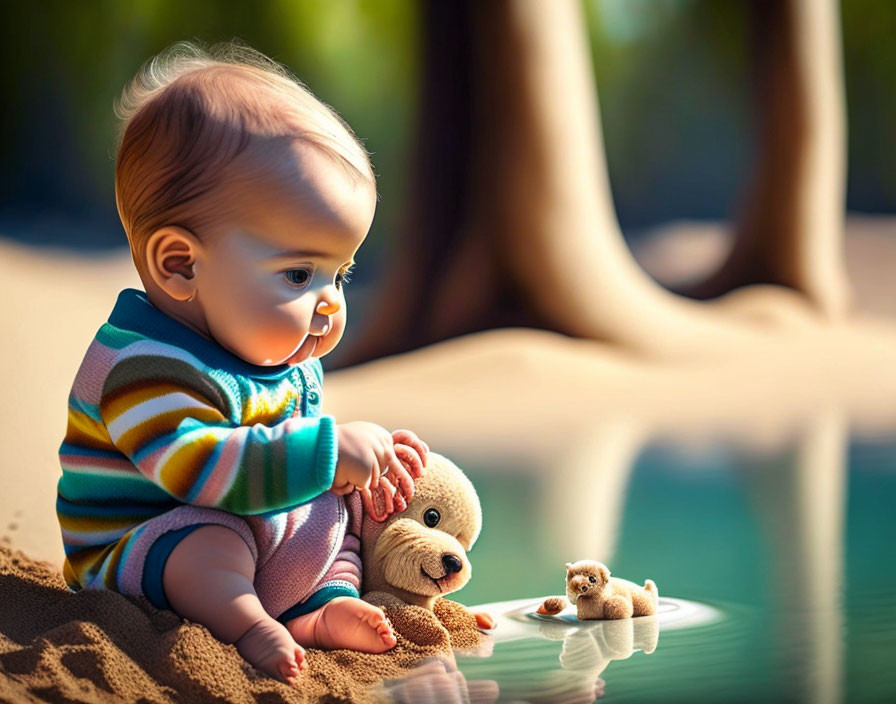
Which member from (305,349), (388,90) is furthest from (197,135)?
A: (388,90)

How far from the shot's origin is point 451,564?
1095 mm

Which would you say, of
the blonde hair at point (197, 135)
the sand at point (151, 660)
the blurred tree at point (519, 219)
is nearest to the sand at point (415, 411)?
the sand at point (151, 660)

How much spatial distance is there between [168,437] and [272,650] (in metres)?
0.19

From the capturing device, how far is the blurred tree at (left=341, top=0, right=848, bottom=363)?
3395mm

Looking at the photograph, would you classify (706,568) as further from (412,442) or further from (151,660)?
(151,660)

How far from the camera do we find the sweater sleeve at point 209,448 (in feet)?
3.24

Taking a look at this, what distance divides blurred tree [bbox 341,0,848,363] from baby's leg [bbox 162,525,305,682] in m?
2.39

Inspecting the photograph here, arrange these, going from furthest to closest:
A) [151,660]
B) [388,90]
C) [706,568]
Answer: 1. [388,90]
2. [706,568]
3. [151,660]

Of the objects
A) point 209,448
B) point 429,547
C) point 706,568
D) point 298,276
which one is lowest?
point 706,568

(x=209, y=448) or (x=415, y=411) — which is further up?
(x=209, y=448)

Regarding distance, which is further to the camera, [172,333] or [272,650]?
[172,333]

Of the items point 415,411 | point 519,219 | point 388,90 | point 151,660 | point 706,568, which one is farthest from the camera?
point 388,90

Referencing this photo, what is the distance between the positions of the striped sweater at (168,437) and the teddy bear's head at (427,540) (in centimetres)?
13

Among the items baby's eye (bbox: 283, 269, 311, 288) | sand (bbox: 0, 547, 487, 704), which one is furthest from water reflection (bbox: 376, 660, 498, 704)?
baby's eye (bbox: 283, 269, 311, 288)
